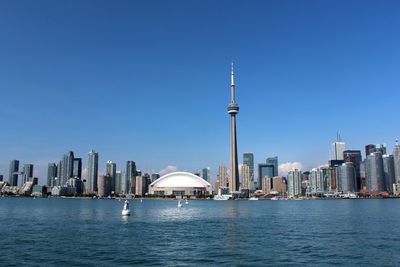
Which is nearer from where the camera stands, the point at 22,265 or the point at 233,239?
the point at 22,265

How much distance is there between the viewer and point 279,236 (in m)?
52.0

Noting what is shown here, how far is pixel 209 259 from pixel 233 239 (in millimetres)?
13856

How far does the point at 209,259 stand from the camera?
116 ft

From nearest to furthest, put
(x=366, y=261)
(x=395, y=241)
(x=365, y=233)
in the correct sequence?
(x=366, y=261), (x=395, y=241), (x=365, y=233)

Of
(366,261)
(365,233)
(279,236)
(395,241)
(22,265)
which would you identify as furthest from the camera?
(365,233)

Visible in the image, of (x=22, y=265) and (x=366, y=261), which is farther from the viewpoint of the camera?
(x=366, y=261)

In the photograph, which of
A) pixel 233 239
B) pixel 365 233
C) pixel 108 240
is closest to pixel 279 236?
pixel 233 239

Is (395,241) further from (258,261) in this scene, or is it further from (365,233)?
(258,261)

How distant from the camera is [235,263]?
110 feet

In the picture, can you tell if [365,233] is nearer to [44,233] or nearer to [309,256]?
[309,256]

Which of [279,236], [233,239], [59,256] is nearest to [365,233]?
[279,236]

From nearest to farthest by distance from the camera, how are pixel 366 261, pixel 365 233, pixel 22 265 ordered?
1. pixel 22 265
2. pixel 366 261
3. pixel 365 233

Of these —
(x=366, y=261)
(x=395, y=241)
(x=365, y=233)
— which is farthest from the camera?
(x=365, y=233)

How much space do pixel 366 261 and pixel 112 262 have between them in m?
21.5
